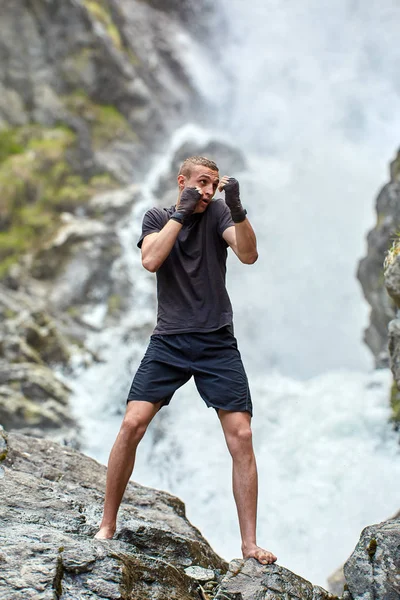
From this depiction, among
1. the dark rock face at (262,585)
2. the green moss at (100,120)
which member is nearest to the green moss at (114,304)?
the green moss at (100,120)

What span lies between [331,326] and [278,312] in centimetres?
206

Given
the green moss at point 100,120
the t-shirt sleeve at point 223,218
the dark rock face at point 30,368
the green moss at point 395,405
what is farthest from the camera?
the green moss at point 100,120

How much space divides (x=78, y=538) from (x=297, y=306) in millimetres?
17473

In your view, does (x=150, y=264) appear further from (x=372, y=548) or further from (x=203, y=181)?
(x=372, y=548)

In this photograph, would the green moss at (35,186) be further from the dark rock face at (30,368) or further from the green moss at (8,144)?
the dark rock face at (30,368)

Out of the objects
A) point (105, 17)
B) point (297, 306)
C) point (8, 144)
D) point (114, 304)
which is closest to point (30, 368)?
point (114, 304)

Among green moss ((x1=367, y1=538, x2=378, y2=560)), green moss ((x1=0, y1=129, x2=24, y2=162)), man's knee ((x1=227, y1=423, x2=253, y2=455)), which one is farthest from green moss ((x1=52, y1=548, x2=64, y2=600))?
green moss ((x1=0, y1=129, x2=24, y2=162))

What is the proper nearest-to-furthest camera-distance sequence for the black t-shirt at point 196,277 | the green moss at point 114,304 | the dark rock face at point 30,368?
the black t-shirt at point 196,277, the dark rock face at point 30,368, the green moss at point 114,304

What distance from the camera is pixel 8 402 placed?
35.8 ft

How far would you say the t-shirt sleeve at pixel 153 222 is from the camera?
161 inches

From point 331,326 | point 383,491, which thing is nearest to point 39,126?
point 331,326

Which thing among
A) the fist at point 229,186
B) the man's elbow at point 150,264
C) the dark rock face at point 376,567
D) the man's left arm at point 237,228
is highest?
the fist at point 229,186

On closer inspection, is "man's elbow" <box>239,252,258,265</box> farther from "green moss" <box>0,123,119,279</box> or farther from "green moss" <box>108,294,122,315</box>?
"green moss" <box>0,123,119,279</box>

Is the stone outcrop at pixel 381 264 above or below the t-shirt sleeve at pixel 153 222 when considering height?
above
